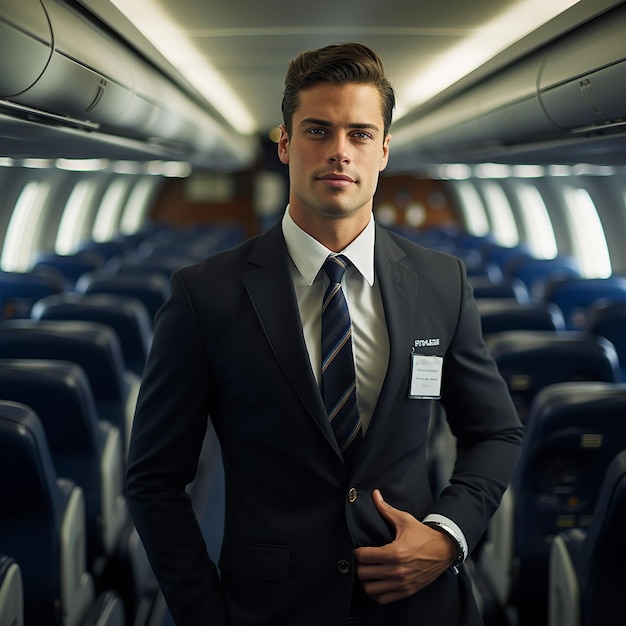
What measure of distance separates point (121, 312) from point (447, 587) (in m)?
3.68

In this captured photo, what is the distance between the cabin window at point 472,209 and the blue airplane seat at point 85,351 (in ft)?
62.6

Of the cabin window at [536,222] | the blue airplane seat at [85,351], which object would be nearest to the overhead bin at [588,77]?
the blue airplane seat at [85,351]

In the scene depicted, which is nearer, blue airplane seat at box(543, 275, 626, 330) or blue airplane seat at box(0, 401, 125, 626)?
blue airplane seat at box(0, 401, 125, 626)

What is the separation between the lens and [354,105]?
1821mm

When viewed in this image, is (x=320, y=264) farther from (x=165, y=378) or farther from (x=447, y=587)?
(x=447, y=587)

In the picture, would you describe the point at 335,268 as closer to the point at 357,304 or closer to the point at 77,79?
the point at 357,304

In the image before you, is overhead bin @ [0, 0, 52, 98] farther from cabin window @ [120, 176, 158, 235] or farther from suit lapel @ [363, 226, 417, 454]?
cabin window @ [120, 176, 158, 235]

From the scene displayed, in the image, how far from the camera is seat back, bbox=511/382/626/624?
3031mm

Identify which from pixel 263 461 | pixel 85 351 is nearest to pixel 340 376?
pixel 263 461

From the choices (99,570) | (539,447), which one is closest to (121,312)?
(99,570)

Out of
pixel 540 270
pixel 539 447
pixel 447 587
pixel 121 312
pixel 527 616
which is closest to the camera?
pixel 447 587

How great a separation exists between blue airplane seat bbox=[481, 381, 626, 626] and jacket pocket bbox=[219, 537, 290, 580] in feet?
5.16

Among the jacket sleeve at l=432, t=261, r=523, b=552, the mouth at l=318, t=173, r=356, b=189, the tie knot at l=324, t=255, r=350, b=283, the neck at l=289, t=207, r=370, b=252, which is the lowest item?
the jacket sleeve at l=432, t=261, r=523, b=552

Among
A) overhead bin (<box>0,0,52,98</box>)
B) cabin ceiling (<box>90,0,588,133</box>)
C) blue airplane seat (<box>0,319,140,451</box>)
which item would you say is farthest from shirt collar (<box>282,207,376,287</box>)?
blue airplane seat (<box>0,319,140,451</box>)
